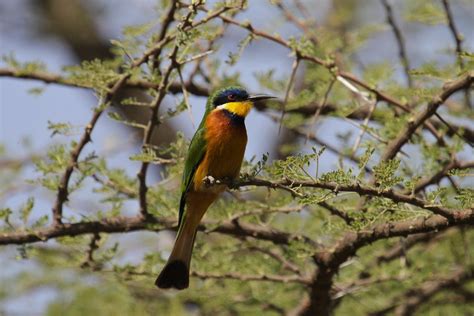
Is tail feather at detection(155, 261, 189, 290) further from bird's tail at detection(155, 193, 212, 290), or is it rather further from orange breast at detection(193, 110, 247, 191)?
orange breast at detection(193, 110, 247, 191)

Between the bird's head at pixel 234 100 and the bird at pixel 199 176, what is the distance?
10cm

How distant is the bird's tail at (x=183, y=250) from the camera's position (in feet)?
9.91

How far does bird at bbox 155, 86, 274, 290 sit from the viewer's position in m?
3.02

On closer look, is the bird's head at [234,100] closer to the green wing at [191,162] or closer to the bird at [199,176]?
the bird at [199,176]

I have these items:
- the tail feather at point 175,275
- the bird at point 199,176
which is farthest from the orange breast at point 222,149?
the tail feather at point 175,275

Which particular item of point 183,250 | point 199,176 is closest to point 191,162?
point 199,176

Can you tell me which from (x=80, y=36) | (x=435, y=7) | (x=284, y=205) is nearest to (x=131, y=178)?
(x=284, y=205)

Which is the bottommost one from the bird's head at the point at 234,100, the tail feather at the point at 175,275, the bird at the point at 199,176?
the tail feather at the point at 175,275

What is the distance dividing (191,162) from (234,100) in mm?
374

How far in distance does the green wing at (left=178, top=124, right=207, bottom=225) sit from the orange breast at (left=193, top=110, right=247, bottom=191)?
16mm

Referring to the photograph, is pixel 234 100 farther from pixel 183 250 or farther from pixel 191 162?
pixel 183 250

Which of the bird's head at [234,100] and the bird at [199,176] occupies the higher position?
the bird's head at [234,100]

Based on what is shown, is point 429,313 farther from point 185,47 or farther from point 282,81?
point 185,47

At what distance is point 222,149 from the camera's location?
3066mm
